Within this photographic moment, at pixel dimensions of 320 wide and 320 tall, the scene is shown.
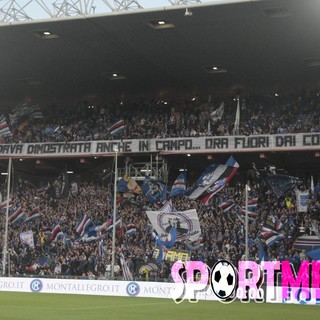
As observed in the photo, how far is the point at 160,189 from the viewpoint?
4222 centimetres

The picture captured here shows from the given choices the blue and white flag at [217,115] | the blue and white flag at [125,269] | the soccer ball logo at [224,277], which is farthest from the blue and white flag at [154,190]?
the soccer ball logo at [224,277]

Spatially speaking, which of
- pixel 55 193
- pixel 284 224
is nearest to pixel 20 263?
pixel 55 193

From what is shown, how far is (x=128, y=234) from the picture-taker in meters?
41.9

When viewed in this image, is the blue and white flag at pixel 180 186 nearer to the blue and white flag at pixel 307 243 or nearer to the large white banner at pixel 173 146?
the large white banner at pixel 173 146

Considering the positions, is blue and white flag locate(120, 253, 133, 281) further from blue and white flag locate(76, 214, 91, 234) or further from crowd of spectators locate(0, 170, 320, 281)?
blue and white flag locate(76, 214, 91, 234)

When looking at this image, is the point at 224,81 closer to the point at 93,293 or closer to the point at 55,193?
the point at 55,193

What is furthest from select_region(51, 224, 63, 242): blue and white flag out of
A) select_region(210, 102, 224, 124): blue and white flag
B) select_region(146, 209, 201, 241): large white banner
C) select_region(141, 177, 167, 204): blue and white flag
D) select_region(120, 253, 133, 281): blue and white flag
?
select_region(210, 102, 224, 124): blue and white flag

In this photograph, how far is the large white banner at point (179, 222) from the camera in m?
39.2

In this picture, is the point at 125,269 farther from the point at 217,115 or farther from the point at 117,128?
the point at 217,115

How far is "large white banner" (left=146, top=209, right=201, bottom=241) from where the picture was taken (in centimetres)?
3925

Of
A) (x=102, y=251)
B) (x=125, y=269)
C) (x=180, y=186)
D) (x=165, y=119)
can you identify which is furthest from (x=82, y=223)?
(x=165, y=119)

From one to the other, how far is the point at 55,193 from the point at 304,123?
16159mm

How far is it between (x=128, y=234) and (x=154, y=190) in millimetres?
2980

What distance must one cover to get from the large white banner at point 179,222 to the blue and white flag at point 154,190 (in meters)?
2.03
